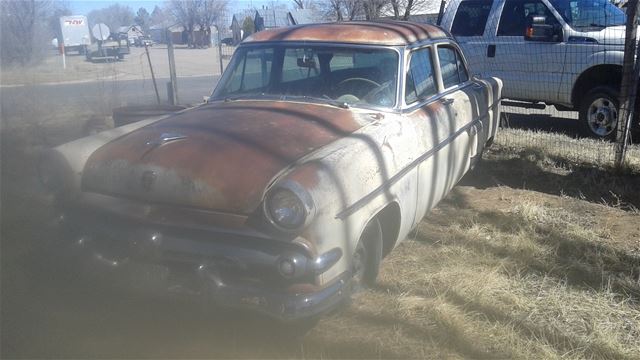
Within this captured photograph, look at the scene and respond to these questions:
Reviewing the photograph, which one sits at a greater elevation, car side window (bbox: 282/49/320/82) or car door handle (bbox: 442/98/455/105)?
car side window (bbox: 282/49/320/82)

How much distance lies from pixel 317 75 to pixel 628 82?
3443 millimetres

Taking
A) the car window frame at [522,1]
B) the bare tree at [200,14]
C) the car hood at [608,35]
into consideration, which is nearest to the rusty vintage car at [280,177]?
the car hood at [608,35]

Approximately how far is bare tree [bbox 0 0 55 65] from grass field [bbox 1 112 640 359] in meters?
19.9

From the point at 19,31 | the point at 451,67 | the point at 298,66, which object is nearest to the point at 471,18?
the point at 451,67

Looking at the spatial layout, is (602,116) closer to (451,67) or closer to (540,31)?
(540,31)

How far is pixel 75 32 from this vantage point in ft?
126

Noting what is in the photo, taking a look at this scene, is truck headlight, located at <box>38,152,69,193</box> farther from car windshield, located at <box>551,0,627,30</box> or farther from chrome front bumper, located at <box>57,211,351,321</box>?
car windshield, located at <box>551,0,627,30</box>

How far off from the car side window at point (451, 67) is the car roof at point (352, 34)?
1.11ft

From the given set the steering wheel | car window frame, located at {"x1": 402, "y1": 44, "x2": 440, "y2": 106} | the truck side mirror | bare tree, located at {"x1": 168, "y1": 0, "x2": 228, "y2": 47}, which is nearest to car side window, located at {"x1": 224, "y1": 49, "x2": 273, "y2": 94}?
the steering wheel

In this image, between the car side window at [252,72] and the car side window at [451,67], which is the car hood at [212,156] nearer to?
the car side window at [252,72]

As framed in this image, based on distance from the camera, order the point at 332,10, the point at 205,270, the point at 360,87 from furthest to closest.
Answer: the point at 332,10 < the point at 360,87 < the point at 205,270

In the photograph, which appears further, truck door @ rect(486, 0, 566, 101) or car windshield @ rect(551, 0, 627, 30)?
truck door @ rect(486, 0, 566, 101)

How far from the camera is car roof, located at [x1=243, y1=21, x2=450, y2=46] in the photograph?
4.27m

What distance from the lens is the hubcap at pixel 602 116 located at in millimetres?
7364
